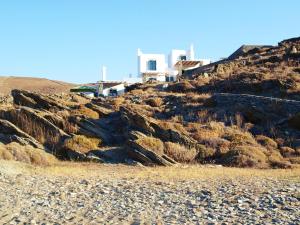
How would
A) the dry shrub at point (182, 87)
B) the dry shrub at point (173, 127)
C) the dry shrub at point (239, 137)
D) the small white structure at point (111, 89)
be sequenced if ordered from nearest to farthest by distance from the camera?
the dry shrub at point (239, 137) → the dry shrub at point (173, 127) → the dry shrub at point (182, 87) → the small white structure at point (111, 89)

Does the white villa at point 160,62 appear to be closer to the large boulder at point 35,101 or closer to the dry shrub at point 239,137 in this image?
the large boulder at point 35,101

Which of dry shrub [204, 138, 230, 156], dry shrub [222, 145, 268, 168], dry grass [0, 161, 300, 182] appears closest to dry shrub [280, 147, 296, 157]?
dry shrub [222, 145, 268, 168]

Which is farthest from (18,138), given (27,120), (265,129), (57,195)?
(265,129)

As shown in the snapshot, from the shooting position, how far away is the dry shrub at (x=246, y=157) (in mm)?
17375

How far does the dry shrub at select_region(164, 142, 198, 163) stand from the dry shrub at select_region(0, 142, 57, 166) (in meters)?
4.21

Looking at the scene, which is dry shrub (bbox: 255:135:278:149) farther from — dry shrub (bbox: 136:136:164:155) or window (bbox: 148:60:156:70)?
window (bbox: 148:60:156:70)

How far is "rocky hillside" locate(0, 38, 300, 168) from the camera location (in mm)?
17922

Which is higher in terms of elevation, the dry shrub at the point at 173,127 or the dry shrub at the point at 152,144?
the dry shrub at the point at 173,127

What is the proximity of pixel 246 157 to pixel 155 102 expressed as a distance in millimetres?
10794

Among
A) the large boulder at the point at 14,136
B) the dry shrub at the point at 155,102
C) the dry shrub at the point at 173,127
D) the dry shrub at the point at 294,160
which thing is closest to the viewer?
the dry shrub at the point at 294,160

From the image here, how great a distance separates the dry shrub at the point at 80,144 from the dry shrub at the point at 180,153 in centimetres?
298

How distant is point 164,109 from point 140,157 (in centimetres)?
878

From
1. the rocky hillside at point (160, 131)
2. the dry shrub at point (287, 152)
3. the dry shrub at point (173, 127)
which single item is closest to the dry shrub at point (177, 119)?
→ the rocky hillside at point (160, 131)

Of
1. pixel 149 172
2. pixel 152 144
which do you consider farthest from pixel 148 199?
pixel 152 144
